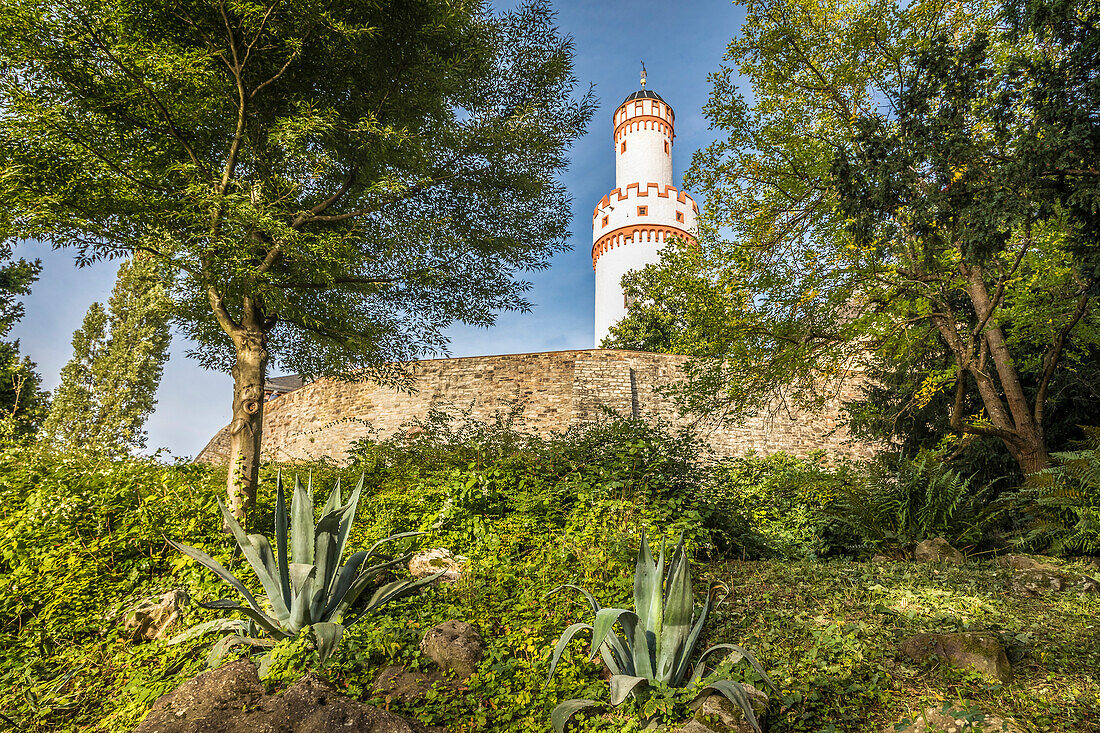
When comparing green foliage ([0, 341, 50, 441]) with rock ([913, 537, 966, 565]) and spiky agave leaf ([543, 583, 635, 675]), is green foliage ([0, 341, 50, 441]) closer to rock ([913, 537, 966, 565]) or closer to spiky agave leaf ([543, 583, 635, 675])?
spiky agave leaf ([543, 583, 635, 675])

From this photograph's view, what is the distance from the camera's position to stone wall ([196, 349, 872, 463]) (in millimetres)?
13969

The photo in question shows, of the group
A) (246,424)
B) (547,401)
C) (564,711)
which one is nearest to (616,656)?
(564,711)

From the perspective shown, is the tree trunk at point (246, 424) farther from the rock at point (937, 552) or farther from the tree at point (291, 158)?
the rock at point (937, 552)

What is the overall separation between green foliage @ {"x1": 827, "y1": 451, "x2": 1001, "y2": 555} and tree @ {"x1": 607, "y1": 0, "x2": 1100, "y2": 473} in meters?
1.06

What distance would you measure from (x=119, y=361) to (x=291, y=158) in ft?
47.8

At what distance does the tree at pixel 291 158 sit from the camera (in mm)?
4629

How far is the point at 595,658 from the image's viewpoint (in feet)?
10.2

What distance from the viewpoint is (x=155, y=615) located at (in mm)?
3791

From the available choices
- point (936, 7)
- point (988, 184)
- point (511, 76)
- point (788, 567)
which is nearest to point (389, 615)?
point (788, 567)

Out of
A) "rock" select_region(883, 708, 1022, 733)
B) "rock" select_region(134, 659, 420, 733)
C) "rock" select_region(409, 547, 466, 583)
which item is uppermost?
"rock" select_region(409, 547, 466, 583)

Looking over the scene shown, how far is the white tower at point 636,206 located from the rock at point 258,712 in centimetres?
2344

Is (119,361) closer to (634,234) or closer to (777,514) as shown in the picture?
(777,514)

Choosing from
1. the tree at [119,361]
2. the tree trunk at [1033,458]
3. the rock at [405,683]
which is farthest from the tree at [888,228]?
the tree at [119,361]

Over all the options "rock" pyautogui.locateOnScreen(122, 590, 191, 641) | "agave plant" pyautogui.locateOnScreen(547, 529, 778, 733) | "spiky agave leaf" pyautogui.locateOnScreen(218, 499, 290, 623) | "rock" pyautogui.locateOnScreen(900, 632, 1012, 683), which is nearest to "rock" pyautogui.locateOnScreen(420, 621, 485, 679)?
"agave plant" pyautogui.locateOnScreen(547, 529, 778, 733)
